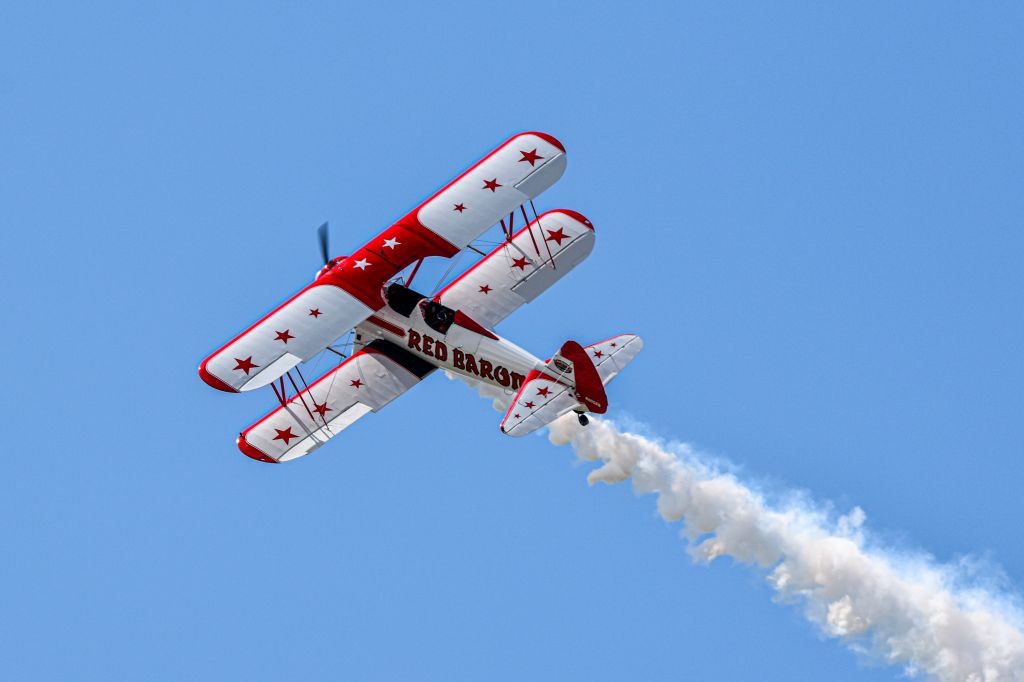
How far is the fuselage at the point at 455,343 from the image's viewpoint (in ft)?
173

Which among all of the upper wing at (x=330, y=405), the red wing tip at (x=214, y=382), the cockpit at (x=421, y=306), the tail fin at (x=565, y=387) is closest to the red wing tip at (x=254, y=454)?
the upper wing at (x=330, y=405)

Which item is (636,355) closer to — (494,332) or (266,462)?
(494,332)

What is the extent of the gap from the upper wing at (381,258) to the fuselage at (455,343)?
3.60 feet

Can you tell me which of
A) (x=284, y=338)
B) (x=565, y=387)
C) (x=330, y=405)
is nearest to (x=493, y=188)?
(x=565, y=387)

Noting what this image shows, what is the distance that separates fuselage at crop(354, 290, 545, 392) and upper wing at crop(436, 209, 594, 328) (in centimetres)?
56

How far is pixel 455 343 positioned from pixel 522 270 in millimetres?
1942

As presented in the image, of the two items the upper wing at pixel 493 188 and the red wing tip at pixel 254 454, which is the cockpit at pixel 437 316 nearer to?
the upper wing at pixel 493 188

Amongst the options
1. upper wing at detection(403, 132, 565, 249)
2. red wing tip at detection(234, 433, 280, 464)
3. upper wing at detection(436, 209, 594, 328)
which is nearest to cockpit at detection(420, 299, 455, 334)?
upper wing at detection(436, 209, 594, 328)

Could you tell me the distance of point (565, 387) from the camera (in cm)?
5159

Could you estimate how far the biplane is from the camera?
51.6 m

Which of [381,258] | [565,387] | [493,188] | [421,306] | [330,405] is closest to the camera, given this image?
[565,387]

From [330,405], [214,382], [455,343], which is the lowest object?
[214,382]

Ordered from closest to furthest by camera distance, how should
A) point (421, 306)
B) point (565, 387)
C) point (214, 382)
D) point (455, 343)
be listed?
point (214, 382) < point (565, 387) < point (455, 343) < point (421, 306)

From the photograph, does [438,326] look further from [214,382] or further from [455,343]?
[214,382]
